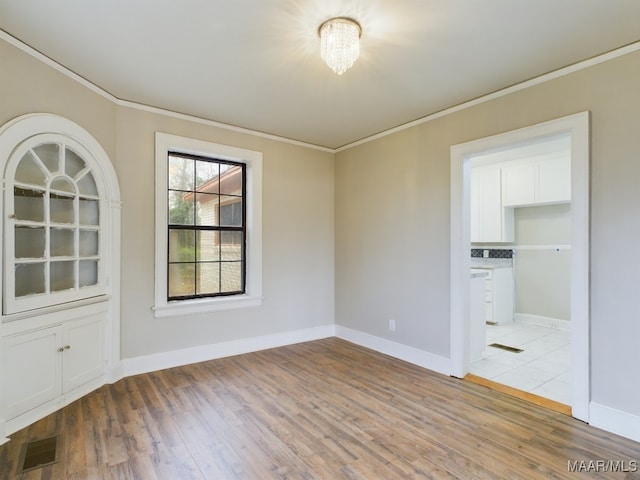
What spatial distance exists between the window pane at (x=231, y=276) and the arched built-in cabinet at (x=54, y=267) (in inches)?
43.9

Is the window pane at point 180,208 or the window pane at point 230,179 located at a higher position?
the window pane at point 230,179

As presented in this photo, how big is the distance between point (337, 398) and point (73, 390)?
2120 mm

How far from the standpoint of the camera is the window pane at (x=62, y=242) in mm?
2610

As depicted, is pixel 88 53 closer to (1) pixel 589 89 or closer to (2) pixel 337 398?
(2) pixel 337 398

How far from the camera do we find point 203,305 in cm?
367

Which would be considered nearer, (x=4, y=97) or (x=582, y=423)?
(x=4, y=97)

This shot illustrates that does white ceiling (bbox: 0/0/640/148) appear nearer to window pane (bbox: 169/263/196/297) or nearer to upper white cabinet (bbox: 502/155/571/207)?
window pane (bbox: 169/263/196/297)

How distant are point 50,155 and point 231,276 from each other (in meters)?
2.07

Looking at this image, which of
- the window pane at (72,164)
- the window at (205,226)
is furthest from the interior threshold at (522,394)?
the window pane at (72,164)

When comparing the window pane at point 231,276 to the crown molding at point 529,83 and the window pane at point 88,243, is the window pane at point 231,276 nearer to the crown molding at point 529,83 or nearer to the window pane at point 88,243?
the window pane at point 88,243

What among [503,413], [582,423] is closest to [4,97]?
[503,413]

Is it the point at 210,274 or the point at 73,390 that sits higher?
the point at 210,274

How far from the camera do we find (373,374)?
335cm

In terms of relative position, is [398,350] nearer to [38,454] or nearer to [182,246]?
[182,246]
